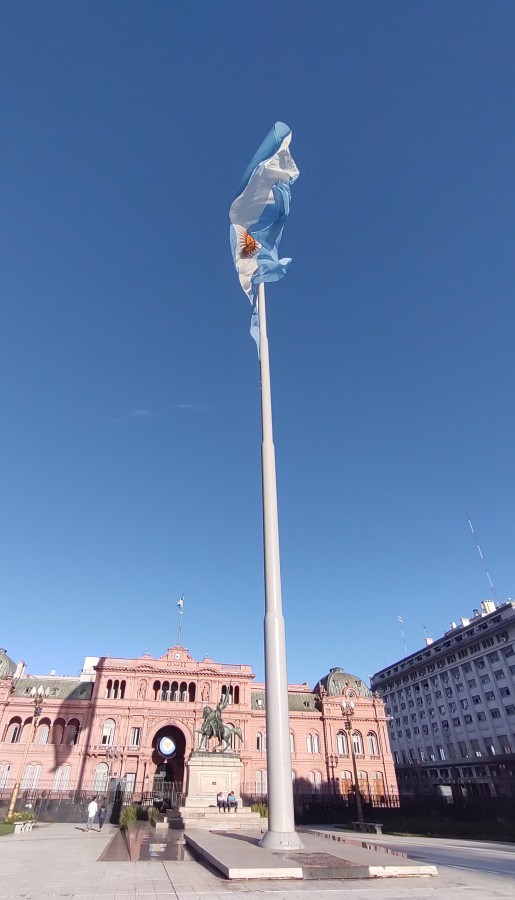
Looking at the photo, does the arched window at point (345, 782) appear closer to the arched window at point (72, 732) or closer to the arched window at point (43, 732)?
the arched window at point (72, 732)

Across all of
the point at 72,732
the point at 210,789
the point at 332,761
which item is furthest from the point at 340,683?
the point at 210,789

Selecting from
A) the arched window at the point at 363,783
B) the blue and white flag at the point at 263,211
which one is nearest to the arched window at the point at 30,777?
the arched window at the point at 363,783

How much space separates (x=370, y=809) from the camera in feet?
120

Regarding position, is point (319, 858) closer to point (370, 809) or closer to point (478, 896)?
point (478, 896)

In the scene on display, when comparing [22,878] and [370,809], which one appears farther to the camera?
[370,809]

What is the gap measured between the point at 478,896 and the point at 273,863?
3.23 m

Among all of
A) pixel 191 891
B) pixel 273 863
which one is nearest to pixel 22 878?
pixel 191 891

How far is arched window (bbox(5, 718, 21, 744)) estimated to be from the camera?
48812 mm

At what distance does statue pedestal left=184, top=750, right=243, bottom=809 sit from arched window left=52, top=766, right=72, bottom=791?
24937 millimetres

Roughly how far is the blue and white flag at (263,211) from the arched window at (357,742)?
180 ft

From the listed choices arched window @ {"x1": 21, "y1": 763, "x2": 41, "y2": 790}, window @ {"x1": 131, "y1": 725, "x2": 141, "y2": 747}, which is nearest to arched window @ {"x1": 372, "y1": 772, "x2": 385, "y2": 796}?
window @ {"x1": 131, "y1": 725, "x2": 141, "y2": 747}

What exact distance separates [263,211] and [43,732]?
179ft

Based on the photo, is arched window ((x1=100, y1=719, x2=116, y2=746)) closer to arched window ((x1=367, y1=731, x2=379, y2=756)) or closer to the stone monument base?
the stone monument base

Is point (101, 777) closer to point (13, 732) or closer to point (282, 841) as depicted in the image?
point (13, 732)
